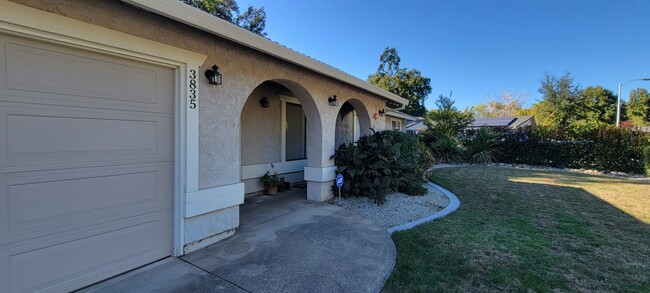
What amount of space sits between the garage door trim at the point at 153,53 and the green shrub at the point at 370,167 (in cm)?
380

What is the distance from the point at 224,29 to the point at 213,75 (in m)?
0.62

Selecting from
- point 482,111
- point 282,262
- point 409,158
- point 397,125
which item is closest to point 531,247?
point 282,262

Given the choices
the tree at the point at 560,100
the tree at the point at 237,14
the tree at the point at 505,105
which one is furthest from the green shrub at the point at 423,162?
the tree at the point at 505,105

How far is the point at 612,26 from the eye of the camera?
1848 cm

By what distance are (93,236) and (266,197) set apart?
4067 mm

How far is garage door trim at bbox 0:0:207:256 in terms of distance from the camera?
2332 millimetres

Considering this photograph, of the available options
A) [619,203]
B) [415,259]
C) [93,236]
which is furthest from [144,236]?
[619,203]

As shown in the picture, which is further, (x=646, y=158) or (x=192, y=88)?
(x=646, y=158)

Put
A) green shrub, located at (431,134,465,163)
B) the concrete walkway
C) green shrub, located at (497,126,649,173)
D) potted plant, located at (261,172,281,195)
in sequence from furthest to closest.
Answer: green shrub, located at (431,134,465,163) → green shrub, located at (497,126,649,173) → potted plant, located at (261,172,281,195) → the concrete walkway

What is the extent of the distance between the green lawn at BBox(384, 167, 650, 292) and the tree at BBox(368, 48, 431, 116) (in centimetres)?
2853

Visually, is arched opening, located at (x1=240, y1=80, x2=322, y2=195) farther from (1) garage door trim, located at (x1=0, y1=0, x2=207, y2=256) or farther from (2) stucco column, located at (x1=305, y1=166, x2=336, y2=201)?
(1) garage door trim, located at (x1=0, y1=0, x2=207, y2=256)

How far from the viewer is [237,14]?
21016mm

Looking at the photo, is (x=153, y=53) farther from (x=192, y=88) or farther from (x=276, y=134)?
(x=276, y=134)

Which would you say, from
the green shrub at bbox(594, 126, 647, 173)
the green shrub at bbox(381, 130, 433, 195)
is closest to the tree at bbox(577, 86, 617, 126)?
the green shrub at bbox(594, 126, 647, 173)
